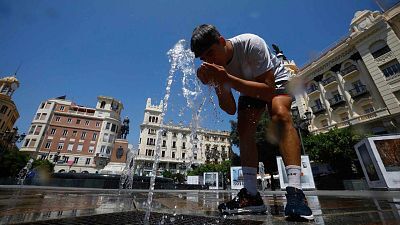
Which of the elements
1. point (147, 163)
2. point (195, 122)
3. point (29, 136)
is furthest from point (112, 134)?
point (195, 122)

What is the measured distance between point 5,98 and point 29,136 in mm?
11217

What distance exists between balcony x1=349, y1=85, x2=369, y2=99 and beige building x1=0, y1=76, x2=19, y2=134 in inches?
2007

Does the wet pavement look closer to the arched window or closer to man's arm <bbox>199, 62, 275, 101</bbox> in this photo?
man's arm <bbox>199, 62, 275, 101</bbox>

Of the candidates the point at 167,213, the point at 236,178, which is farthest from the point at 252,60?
the point at 236,178

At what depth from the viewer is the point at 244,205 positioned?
6.25 ft

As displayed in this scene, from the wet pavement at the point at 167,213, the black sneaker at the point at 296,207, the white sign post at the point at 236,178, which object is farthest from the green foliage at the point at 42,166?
the black sneaker at the point at 296,207

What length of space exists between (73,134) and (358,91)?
5438 cm

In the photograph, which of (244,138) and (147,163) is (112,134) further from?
(244,138)

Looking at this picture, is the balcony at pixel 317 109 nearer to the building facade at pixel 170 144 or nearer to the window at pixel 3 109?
the building facade at pixel 170 144

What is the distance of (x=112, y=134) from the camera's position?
5219cm

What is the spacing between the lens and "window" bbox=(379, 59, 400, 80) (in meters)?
19.0

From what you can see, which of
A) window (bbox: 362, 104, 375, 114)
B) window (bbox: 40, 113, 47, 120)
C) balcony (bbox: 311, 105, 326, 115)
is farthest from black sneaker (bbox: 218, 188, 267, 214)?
window (bbox: 40, 113, 47, 120)

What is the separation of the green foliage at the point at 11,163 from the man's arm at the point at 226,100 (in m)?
30.4

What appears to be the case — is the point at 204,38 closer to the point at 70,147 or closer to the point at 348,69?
the point at 348,69
